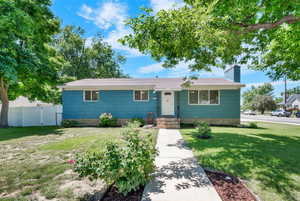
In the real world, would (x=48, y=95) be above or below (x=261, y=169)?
above

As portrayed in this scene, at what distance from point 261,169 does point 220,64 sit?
4392 mm

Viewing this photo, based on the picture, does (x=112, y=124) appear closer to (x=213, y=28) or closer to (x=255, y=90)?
(x=213, y=28)

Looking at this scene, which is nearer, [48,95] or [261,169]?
[261,169]

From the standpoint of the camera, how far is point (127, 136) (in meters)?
2.94

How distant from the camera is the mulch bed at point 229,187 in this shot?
2.42 meters

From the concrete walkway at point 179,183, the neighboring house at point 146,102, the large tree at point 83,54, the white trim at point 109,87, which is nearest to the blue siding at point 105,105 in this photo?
the neighboring house at point 146,102

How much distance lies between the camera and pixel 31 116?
37.1 feet

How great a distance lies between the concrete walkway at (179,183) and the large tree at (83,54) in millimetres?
23412

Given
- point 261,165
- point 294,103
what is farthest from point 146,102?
point 294,103

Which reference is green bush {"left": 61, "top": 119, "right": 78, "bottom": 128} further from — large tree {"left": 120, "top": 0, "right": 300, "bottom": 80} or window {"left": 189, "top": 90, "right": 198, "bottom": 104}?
window {"left": 189, "top": 90, "right": 198, "bottom": 104}

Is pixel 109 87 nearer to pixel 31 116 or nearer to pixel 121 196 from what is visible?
pixel 31 116

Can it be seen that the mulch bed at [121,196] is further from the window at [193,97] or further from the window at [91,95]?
the window at [91,95]

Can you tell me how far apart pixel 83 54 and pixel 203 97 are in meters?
22.6

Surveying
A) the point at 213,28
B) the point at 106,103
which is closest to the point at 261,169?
the point at 213,28
